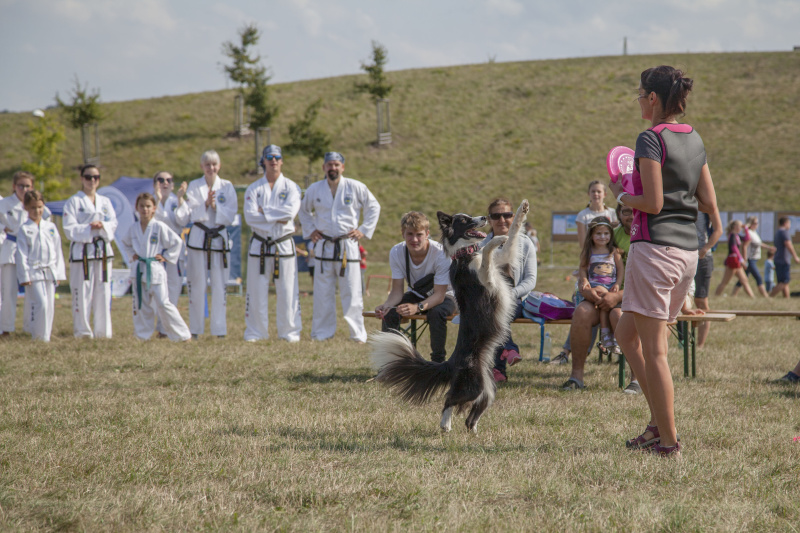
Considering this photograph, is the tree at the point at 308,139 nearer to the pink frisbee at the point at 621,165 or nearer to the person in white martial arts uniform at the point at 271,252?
the person in white martial arts uniform at the point at 271,252

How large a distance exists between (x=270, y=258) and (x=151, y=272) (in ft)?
5.07

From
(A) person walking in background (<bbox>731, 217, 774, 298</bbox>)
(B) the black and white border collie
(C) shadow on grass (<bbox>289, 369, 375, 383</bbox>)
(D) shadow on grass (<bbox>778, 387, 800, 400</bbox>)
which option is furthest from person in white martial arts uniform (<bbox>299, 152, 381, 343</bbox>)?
(A) person walking in background (<bbox>731, 217, 774, 298</bbox>)

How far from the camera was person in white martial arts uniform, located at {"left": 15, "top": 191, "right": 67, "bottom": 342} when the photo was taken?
878 centimetres

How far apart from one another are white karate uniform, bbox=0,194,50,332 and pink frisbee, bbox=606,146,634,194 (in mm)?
8114

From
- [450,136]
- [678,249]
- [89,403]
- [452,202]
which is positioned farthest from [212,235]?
[450,136]

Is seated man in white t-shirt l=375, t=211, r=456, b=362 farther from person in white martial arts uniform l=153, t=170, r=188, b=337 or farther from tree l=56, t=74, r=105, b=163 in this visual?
tree l=56, t=74, r=105, b=163

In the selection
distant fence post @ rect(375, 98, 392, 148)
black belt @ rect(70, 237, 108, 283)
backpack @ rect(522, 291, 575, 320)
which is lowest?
backpack @ rect(522, 291, 575, 320)

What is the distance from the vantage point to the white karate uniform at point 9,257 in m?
Answer: 9.30

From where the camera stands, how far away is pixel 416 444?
4121 mm

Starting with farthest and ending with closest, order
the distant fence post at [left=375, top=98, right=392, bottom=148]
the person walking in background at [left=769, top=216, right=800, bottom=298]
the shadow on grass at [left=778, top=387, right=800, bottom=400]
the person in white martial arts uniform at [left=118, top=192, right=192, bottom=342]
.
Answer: the distant fence post at [left=375, top=98, right=392, bottom=148] < the person walking in background at [left=769, top=216, right=800, bottom=298] < the person in white martial arts uniform at [left=118, top=192, right=192, bottom=342] < the shadow on grass at [left=778, top=387, right=800, bottom=400]

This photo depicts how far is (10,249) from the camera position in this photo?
9375 millimetres

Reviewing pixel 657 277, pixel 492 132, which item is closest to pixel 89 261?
pixel 657 277

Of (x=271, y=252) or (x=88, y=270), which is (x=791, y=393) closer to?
(x=271, y=252)

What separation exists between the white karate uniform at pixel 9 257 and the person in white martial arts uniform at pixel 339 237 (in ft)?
12.8
